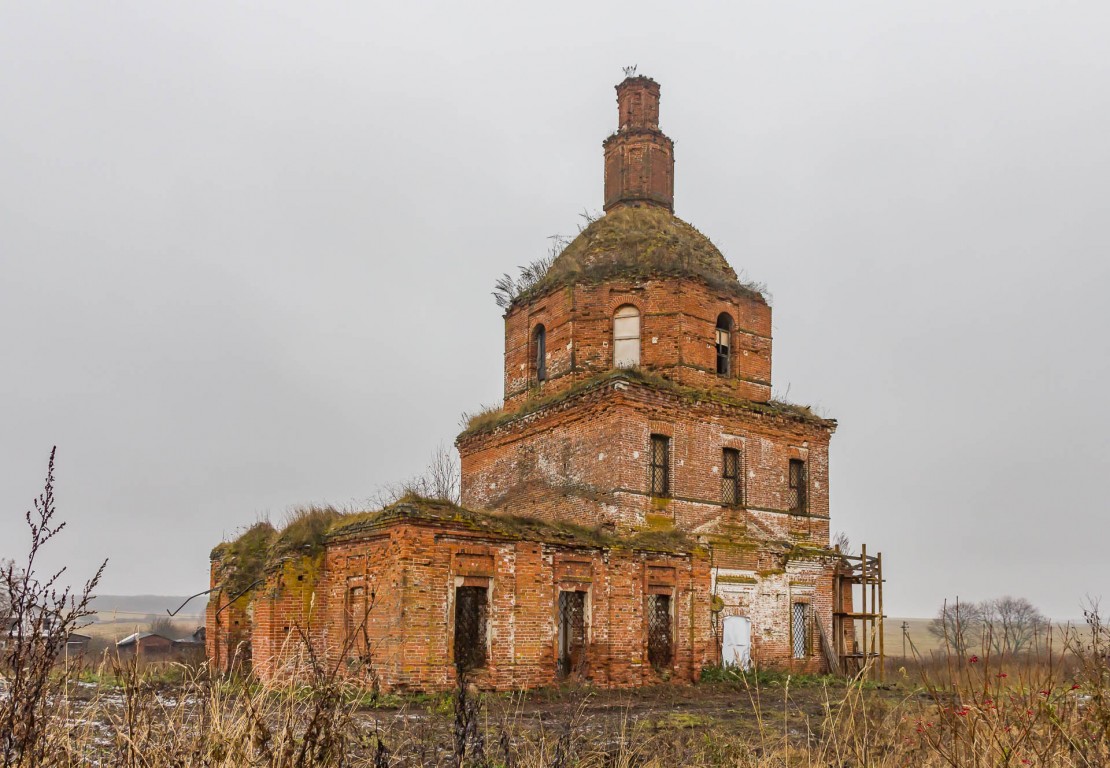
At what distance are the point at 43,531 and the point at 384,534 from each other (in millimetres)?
13219

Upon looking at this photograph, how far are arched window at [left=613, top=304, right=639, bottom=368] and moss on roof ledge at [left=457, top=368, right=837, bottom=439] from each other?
0.67 m

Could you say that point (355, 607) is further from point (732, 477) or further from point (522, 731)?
point (522, 731)

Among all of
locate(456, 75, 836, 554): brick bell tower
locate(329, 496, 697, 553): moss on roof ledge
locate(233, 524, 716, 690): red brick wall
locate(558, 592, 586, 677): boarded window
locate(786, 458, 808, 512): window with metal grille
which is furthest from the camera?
locate(786, 458, 808, 512): window with metal grille

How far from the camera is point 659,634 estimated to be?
2006cm

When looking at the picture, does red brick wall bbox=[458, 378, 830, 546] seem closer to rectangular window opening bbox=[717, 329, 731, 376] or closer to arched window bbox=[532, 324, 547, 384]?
rectangular window opening bbox=[717, 329, 731, 376]

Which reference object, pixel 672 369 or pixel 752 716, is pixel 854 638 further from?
pixel 752 716

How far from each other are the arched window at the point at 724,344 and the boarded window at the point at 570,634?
27.0 ft

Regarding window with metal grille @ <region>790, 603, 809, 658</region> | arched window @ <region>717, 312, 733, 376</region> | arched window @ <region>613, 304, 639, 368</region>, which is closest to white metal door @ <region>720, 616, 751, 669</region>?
window with metal grille @ <region>790, 603, 809, 658</region>

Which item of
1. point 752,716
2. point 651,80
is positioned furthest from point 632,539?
point 651,80

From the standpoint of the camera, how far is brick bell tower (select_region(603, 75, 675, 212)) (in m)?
26.5

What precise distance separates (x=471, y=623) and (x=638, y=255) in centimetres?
1139

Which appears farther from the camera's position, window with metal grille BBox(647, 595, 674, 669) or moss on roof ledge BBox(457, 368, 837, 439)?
moss on roof ledge BBox(457, 368, 837, 439)

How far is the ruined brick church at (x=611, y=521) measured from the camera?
1706 centimetres

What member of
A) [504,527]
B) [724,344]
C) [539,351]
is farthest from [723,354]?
[504,527]
